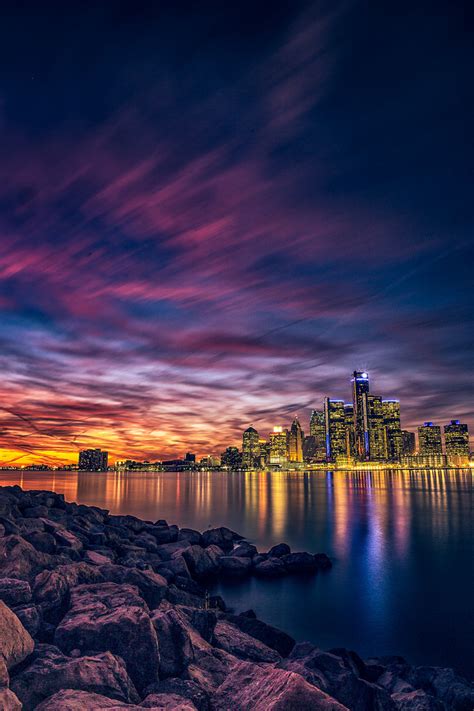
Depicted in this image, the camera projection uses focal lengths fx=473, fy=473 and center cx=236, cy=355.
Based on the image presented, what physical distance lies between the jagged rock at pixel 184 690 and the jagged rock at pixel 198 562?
14.8 m

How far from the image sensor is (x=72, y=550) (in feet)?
50.5

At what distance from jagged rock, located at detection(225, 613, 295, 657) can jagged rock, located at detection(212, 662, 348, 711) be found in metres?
4.80

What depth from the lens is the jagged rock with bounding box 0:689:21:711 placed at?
199 inches

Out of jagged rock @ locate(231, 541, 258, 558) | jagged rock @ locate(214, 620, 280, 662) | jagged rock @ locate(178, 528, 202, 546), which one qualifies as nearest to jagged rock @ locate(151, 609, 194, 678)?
jagged rock @ locate(214, 620, 280, 662)

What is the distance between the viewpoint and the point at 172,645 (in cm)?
809

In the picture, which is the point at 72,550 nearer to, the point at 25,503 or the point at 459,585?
the point at 25,503

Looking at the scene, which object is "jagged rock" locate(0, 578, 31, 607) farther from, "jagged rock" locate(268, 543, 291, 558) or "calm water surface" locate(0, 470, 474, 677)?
"jagged rock" locate(268, 543, 291, 558)

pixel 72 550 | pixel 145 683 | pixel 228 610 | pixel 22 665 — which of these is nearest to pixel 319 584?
pixel 228 610

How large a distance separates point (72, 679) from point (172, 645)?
2300 millimetres

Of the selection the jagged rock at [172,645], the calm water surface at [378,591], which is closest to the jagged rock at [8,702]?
the jagged rock at [172,645]

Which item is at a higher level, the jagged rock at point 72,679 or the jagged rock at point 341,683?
the jagged rock at point 72,679

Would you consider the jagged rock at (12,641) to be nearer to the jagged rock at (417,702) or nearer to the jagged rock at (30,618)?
the jagged rock at (30,618)

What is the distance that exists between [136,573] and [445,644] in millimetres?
10121

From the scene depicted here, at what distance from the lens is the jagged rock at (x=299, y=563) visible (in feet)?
77.6
